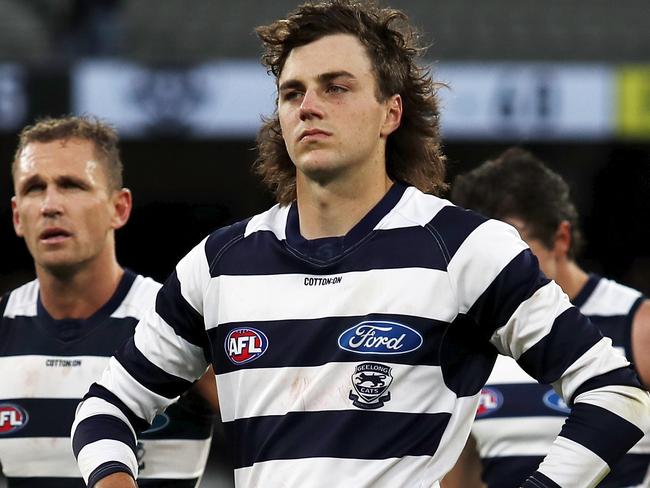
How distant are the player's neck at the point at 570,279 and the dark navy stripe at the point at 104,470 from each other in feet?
6.77

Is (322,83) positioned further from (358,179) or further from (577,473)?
(577,473)

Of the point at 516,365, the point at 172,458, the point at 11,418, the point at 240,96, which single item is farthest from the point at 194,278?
the point at 240,96

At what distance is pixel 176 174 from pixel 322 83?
11.1 metres

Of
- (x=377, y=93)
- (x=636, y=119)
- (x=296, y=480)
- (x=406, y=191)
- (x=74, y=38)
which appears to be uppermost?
(x=74, y=38)

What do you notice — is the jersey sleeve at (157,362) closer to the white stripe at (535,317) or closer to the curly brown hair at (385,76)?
the curly brown hair at (385,76)

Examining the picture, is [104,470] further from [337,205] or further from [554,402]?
[554,402]

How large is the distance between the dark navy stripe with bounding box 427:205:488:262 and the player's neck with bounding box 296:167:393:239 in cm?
18

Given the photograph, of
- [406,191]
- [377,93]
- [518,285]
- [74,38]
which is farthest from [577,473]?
[74,38]

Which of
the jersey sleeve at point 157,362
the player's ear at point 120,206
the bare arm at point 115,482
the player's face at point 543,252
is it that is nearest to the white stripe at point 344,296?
the jersey sleeve at point 157,362

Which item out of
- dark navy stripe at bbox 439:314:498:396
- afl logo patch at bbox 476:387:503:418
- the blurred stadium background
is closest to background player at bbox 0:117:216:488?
afl logo patch at bbox 476:387:503:418

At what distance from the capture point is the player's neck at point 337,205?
2.93 m

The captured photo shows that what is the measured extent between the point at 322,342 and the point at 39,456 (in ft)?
4.28

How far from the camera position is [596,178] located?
13766 mm

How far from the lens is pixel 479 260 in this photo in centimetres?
271
